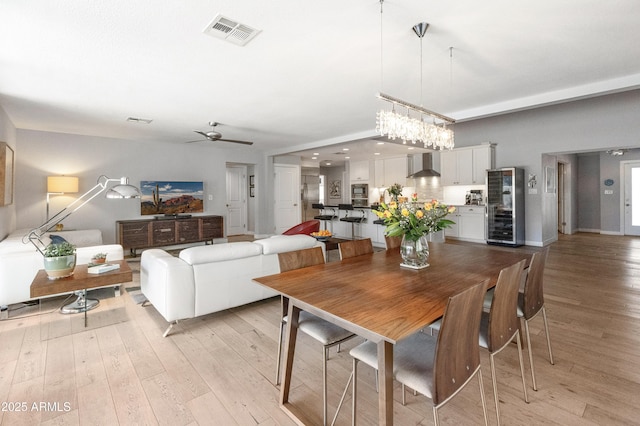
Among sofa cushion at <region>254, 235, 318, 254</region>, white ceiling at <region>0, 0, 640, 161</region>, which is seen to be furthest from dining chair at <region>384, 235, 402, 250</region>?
white ceiling at <region>0, 0, 640, 161</region>

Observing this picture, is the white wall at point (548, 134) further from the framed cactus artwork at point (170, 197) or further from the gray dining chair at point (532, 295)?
the framed cactus artwork at point (170, 197)

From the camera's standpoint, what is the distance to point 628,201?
26.6ft

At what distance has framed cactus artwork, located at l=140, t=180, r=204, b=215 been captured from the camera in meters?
6.91

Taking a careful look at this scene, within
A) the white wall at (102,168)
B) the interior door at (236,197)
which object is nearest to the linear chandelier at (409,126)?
the white wall at (102,168)

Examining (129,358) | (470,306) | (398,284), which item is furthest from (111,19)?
(470,306)

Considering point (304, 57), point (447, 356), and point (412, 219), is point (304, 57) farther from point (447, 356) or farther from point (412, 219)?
point (447, 356)

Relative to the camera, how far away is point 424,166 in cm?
874

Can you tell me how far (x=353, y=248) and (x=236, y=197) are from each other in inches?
292

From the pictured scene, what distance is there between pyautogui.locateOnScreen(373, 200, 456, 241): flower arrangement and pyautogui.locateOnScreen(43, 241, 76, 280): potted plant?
2.86m

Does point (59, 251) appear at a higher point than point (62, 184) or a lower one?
lower

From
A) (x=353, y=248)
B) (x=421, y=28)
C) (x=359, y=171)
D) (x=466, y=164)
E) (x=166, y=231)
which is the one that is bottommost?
(x=166, y=231)

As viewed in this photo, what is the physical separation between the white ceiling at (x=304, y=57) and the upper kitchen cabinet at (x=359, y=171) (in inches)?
226

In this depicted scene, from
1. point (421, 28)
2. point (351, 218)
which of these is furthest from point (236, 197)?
point (421, 28)

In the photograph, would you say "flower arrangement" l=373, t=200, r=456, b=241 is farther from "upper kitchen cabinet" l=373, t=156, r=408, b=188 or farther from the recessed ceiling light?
"upper kitchen cabinet" l=373, t=156, r=408, b=188
